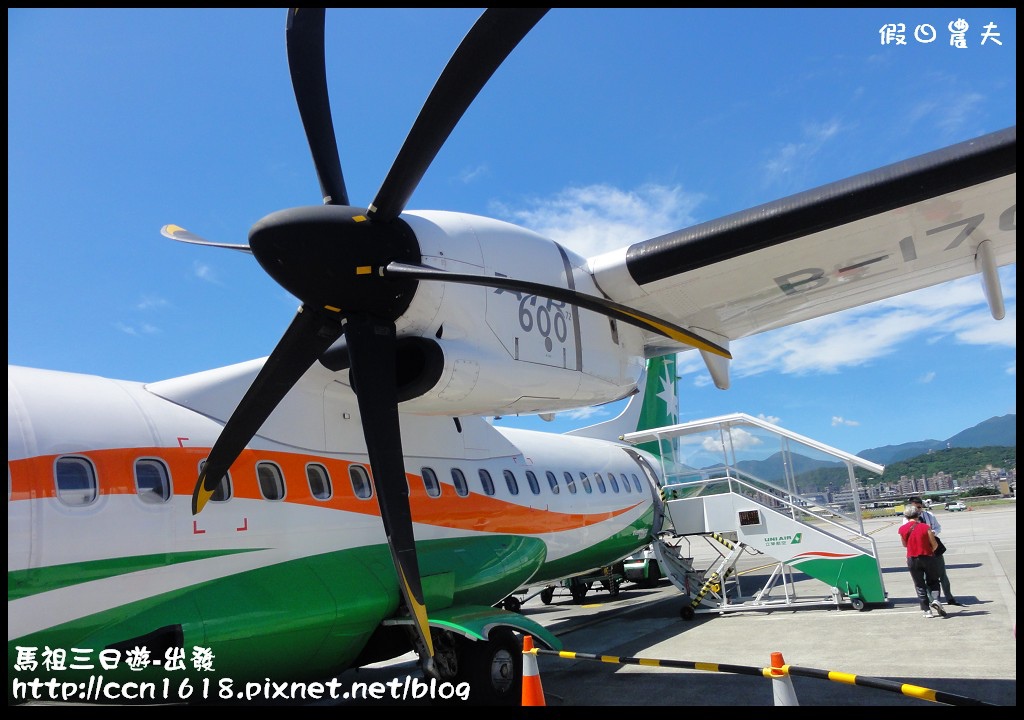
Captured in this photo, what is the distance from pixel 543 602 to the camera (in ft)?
54.1

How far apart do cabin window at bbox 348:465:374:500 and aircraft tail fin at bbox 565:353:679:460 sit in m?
7.56

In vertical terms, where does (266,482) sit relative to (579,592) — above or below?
above

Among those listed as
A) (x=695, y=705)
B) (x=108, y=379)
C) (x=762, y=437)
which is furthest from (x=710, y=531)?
(x=108, y=379)

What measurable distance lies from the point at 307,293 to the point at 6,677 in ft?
10.8

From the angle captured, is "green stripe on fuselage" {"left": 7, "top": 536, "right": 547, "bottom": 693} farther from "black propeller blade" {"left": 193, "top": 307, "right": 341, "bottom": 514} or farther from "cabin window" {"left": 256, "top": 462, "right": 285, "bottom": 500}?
"black propeller blade" {"left": 193, "top": 307, "right": 341, "bottom": 514}

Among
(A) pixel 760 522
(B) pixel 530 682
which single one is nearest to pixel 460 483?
(B) pixel 530 682

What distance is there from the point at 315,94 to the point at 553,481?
618cm

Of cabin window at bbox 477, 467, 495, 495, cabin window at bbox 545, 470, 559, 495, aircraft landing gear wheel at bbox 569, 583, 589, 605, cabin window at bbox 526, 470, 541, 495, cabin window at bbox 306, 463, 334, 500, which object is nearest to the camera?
cabin window at bbox 306, 463, 334, 500

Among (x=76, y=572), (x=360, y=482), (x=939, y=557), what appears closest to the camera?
(x=76, y=572)

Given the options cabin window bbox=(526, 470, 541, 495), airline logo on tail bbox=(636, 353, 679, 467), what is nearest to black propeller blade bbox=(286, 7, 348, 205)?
cabin window bbox=(526, 470, 541, 495)

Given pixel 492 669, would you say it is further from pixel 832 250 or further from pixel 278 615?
pixel 832 250

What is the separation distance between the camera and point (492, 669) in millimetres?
7133

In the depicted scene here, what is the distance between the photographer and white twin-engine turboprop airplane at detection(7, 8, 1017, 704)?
5.32 meters

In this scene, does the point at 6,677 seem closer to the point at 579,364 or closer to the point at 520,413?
the point at 520,413
